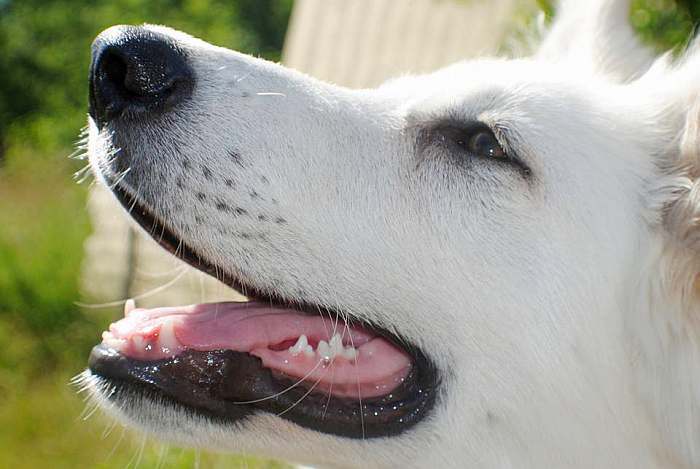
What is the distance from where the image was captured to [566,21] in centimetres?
338

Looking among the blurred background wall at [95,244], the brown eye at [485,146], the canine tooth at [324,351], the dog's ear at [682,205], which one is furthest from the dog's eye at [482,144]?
the blurred background wall at [95,244]

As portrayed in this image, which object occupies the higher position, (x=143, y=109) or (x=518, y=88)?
(x=518, y=88)

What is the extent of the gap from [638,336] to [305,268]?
0.90m

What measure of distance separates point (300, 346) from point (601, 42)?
61.2 inches

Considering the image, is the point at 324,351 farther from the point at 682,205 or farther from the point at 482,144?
the point at 682,205

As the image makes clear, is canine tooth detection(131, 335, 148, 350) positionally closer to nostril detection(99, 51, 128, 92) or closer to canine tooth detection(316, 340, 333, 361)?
canine tooth detection(316, 340, 333, 361)

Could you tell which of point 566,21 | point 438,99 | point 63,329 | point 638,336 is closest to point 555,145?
point 438,99

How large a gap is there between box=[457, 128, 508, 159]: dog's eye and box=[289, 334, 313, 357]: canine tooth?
694 mm

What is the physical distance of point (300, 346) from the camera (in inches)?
98.4

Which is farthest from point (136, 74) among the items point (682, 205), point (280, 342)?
point (682, 205)

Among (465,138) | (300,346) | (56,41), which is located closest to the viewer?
(300,346)

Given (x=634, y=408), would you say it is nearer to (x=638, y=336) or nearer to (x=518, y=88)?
(x=638, y=336)

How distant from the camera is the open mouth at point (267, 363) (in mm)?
2395

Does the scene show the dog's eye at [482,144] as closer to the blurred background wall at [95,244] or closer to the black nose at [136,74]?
the black nose at [136,74]
